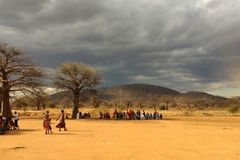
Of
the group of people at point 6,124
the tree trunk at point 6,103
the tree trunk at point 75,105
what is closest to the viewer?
the group of people at point 6,124

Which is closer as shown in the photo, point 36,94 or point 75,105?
point 36,94

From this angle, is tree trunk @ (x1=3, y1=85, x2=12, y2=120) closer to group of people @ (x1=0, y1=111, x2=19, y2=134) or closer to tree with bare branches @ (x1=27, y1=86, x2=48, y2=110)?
tree with bare branches @ (x1=27, y1=86, x2=48, y2=110)

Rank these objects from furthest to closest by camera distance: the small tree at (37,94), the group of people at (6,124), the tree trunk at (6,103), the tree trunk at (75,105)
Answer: the tree trunk at (75,105) → the small tree at (37,94) → the tree trunk at (6,103) → the group of people at (6,124)

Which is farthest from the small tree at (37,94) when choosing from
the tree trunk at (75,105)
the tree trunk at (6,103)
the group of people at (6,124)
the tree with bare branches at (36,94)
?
the group of people at (6,124)

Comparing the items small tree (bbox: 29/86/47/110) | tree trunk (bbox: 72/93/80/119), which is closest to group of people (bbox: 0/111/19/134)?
small tree (bbox: 29/86/47/110)

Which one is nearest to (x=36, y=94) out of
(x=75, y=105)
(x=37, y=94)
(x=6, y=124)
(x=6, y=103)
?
(x=37, y=94)

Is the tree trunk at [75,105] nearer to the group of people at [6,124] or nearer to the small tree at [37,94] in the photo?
the small tree at [37,94]

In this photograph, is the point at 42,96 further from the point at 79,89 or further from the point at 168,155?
the point at 168,155

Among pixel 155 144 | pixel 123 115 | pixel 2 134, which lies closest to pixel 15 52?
pixel 123 115

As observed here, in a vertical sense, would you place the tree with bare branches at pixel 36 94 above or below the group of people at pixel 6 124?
above

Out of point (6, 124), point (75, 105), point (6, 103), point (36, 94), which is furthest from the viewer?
point (75, 105)

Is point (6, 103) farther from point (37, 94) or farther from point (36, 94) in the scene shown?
point (37, 94)

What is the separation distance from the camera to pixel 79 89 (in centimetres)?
6450

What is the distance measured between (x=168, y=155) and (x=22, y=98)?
3829 centimetres
